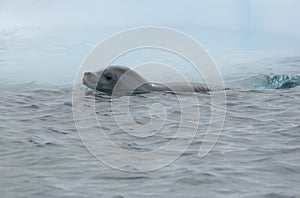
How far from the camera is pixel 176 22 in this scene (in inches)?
519

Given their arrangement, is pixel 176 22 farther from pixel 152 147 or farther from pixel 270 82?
pixel 152 147

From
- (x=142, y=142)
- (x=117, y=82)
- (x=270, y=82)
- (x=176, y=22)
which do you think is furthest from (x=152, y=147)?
(x=176, y=22)

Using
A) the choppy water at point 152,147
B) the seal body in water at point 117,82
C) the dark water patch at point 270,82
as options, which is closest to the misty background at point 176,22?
the dark water patch at point 270,82

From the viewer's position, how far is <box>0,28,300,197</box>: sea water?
4.10 meters

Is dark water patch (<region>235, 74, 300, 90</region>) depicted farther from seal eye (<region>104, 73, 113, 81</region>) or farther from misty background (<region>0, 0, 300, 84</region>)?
seal eye (<region>104, 73, 113, 81</region>)

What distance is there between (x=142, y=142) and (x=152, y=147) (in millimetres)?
187

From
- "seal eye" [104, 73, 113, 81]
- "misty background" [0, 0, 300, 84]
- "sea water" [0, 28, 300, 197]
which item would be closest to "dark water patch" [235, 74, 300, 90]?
"sea water" [0, 28, 300, 197]

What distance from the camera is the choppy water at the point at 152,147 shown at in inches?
160

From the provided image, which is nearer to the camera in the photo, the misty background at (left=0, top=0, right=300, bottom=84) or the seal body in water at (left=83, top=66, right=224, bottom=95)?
the seal body in water at (left=83, top=66, right=224, bottom=95)

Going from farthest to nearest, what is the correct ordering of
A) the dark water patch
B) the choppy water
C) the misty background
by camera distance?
the misty background, the dark water patch, the choppy water

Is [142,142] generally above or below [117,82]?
below

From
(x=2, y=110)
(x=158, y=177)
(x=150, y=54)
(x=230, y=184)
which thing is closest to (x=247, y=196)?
(x=230, y=184)

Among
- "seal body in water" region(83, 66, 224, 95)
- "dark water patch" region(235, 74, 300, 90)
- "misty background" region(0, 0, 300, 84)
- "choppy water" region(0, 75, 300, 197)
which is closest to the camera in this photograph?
"choppy water" region(0, 75, 300, 197)

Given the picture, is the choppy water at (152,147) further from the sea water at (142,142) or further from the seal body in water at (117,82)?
the seal body in water at (117,82)
